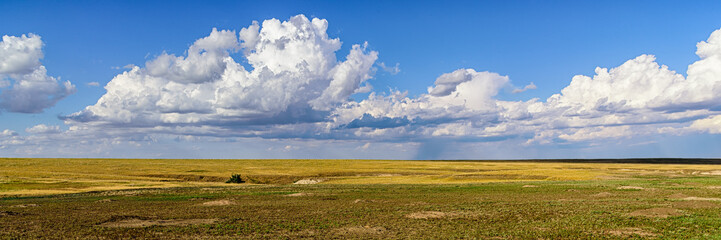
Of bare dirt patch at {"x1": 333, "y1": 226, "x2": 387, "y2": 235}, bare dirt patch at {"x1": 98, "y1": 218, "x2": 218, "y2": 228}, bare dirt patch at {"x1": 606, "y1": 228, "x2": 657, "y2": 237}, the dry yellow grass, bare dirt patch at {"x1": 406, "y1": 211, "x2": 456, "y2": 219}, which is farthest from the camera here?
the dry yellow grass

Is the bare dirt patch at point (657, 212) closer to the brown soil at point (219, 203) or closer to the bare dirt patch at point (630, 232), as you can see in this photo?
the bare dirt patch at point (630, 232)

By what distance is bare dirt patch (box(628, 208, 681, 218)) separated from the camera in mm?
28403

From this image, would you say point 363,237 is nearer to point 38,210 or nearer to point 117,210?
point 117,210

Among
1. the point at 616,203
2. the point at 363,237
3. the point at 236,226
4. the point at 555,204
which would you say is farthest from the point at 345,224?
the point at 616,203

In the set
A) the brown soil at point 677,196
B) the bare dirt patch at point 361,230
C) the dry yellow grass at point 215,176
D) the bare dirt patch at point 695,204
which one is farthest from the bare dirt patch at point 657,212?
the dry yellow grass at point 215,176

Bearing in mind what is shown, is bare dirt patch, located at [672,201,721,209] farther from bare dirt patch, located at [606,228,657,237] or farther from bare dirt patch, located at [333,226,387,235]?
bare dirt patch, located at [333,226,387,235]

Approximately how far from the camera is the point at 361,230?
24703mm

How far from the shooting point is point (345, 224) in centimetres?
2658

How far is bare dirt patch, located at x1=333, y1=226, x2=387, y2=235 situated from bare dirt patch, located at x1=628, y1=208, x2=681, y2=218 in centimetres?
1565

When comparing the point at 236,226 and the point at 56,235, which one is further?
the point at 236,226

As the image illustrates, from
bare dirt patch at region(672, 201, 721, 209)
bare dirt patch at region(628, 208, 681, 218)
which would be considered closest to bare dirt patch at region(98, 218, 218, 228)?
bare dirt patch at region(628, 208, 681, 218)

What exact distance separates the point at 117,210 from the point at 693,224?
3520 cm

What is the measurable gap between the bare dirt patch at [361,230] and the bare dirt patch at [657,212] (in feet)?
51.3

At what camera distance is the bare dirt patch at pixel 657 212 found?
28403 mm
